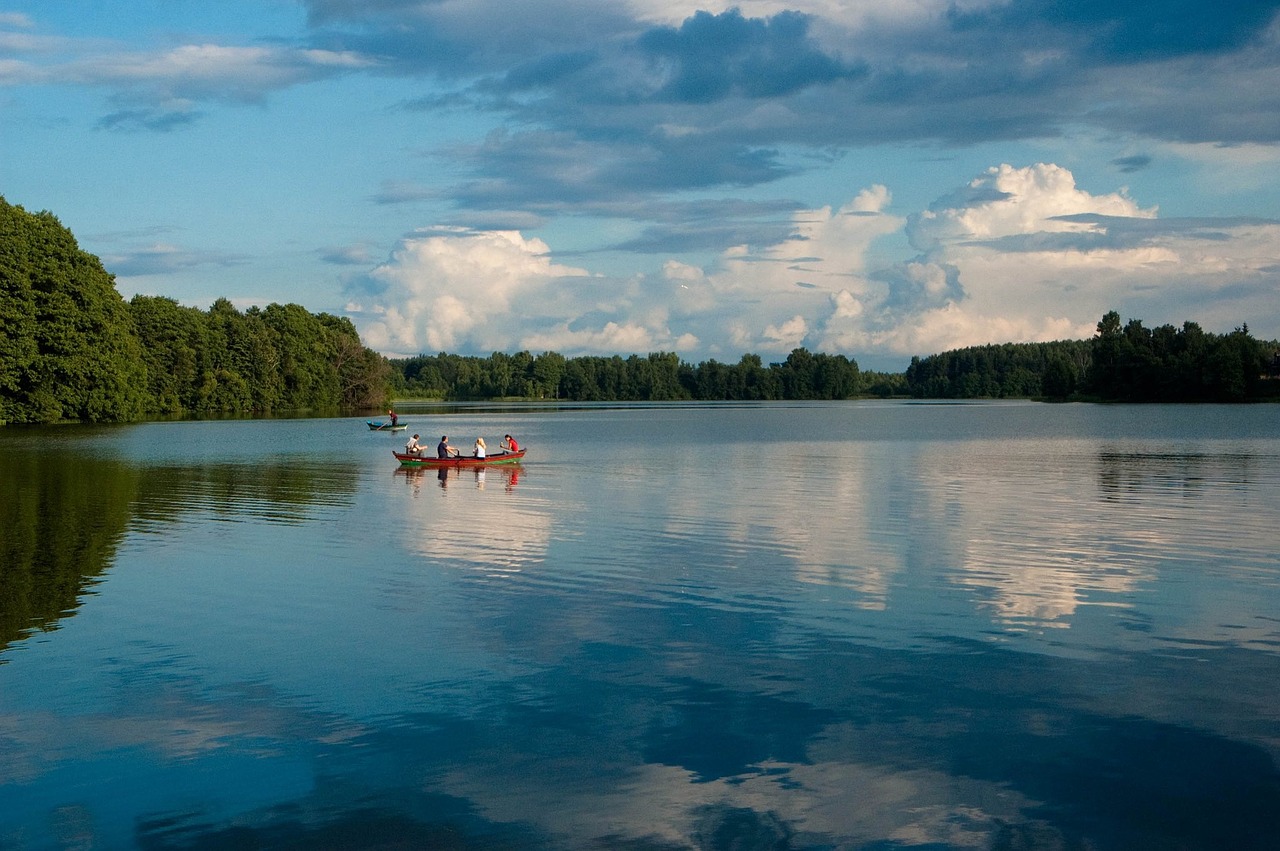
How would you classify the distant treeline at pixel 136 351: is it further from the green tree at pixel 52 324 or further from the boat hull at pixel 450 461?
the boat hull at pixel 450 461

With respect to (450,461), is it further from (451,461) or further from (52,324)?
(52,324)

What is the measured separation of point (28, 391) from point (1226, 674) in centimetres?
9236

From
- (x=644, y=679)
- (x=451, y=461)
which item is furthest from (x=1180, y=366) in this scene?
(x=644, y=679)

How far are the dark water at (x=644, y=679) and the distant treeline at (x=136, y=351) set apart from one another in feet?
208

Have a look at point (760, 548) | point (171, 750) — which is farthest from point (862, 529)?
point (171, 750)

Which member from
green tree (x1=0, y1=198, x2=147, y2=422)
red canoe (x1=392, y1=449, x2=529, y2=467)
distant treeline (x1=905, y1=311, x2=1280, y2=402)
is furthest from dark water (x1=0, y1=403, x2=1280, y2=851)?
distant treeline (x1=905, y1=311, x2=1280, y2=402)

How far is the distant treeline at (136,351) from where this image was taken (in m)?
84.2

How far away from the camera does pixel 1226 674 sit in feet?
43.9

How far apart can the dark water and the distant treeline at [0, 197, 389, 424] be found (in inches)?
2501

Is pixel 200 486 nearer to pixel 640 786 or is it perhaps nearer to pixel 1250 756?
pixel 640 786

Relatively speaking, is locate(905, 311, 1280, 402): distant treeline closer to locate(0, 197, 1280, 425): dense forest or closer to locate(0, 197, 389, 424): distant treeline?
locate(0, 197, 1280, 425): dense forest

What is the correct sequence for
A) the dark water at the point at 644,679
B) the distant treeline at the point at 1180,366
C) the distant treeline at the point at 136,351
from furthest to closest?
the distant treeline at the point at 1180,366 < the distant treeline at the point at 136,351 < the dark water at the point at 644,679

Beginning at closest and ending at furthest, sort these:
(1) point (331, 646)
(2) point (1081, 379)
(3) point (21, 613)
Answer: (1) point (331, 646), (3) point (21, 613), (2) point (1081, 379)

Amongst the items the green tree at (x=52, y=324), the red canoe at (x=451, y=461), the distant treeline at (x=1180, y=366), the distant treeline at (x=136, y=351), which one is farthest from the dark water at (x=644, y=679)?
the distant treeline at (x=1180, y=366)
